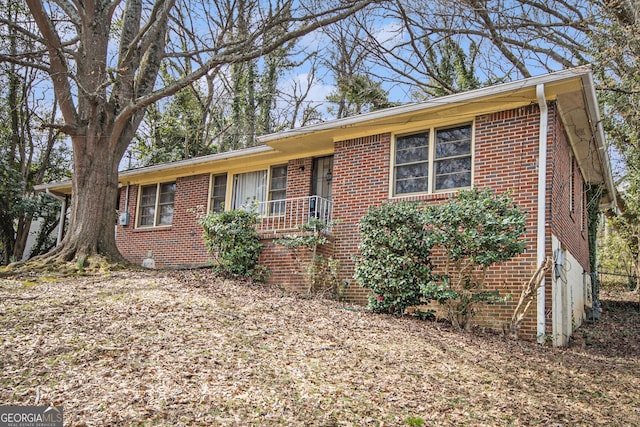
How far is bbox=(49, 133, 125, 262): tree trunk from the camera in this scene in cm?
1005

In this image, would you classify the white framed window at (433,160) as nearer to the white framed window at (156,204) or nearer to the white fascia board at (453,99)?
the white fascia board at (453,99)

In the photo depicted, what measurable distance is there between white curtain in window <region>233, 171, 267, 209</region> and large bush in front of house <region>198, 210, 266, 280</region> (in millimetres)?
2338

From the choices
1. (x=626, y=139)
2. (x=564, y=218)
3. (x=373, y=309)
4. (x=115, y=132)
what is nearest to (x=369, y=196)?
(x=373, y=309)

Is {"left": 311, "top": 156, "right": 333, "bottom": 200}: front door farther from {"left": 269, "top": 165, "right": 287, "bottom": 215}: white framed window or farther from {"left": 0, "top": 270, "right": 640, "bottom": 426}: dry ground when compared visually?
{"left": 0, "top": 270, "right": 640, "bottom": 426}: dry ground

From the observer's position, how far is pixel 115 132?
10.4 metres

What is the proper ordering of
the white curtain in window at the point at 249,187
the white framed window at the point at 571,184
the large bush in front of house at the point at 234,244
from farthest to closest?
the white curtain in window at the point at 249,187, the white framed window at the point at 571,184, the large bush in front of house at the point at 234,244

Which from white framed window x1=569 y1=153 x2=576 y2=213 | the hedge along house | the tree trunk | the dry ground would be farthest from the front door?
white framed window x1=569 y1=153 x2=576 y2=213

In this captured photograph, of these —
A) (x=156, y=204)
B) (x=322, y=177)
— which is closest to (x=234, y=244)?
(x=322, y=177)

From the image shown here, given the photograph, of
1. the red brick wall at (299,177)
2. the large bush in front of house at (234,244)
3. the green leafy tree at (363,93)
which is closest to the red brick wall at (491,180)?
the red brick wall at (299,177)

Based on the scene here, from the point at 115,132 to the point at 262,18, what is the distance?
12.9ft

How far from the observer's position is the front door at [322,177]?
456 inches

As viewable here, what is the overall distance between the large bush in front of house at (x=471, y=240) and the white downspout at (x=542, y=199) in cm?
35

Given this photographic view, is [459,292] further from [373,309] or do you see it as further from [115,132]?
[115,132]

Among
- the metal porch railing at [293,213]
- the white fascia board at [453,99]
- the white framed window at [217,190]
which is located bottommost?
the metal porch railing at [293,213]
